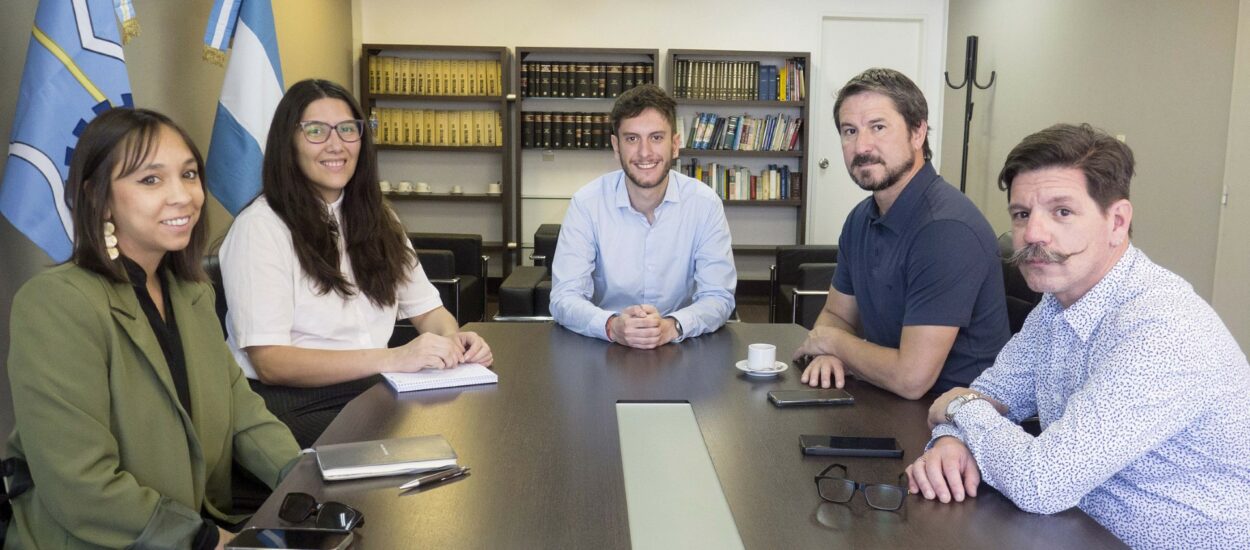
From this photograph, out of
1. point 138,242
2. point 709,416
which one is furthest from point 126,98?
point 709,416

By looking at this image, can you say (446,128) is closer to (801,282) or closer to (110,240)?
(801,282)

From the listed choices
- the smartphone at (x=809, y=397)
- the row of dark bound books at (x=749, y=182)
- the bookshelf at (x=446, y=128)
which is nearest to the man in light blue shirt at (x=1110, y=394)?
the smartphone at (x=809, y=397)

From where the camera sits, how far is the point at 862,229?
2.31 metres

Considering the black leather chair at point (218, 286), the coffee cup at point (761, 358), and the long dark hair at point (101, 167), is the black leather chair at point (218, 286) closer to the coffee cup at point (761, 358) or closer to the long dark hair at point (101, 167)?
the long dark hair at point (101, 167)

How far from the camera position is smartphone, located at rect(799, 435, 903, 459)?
1.48 meters

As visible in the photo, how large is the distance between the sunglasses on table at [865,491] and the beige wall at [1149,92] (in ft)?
12.0

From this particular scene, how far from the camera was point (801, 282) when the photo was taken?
15.5ft

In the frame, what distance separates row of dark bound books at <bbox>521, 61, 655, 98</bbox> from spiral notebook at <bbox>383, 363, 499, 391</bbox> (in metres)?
5.28

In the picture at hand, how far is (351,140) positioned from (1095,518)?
6.13ft

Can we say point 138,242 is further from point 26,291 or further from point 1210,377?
point 1210,377

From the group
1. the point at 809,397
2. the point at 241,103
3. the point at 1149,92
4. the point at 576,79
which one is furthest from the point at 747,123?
the point at 809,397

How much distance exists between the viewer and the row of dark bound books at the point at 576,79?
702 cm

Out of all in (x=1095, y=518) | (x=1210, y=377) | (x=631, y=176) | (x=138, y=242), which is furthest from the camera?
(x=631, y=176)

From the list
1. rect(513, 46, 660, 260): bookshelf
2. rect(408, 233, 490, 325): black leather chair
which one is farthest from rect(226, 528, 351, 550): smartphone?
rect(513, 46, 660, 260): bookshelf
